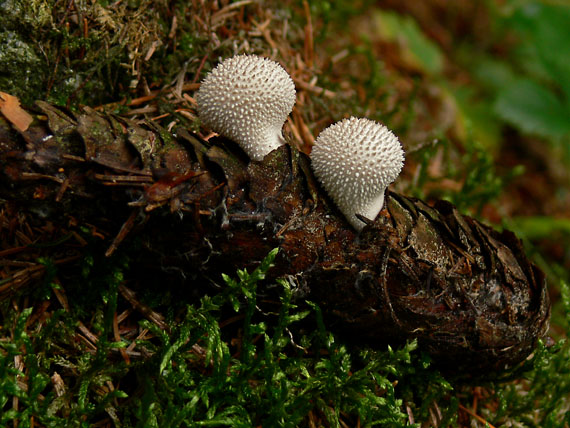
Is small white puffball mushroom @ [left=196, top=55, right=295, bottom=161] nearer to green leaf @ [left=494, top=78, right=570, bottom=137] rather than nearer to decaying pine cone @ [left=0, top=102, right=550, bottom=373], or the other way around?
decaying pine cone @ [left=0, top=102, right=550, bottom=373]

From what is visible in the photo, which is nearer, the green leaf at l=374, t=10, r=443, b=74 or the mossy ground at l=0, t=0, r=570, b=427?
the mossy ground at l=0, t=0, r=570, b=427

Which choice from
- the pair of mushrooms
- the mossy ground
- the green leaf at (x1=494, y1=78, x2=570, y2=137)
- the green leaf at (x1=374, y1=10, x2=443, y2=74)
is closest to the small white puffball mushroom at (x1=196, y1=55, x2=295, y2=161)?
the pair of mushrooms

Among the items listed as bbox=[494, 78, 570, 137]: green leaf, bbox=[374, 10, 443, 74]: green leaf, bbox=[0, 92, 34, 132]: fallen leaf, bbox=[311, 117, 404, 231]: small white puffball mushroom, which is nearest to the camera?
bbox=[0, 92, 34, 132]: fallen leaf

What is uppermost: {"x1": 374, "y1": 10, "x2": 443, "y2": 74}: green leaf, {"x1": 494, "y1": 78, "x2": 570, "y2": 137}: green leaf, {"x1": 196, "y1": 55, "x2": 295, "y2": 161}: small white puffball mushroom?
{"x1": 196, "y1": 55, "x2": 295, "y2": 161}: small white puffball mushroom

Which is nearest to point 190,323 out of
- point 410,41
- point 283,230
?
point 283,230

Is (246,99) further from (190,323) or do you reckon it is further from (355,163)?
(190,323)

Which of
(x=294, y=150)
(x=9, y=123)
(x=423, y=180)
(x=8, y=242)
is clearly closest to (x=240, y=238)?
(x=294, y=150)

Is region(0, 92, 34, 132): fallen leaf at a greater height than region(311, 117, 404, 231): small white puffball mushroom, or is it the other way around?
region(0, 92, 34, 132): fallen leaf
